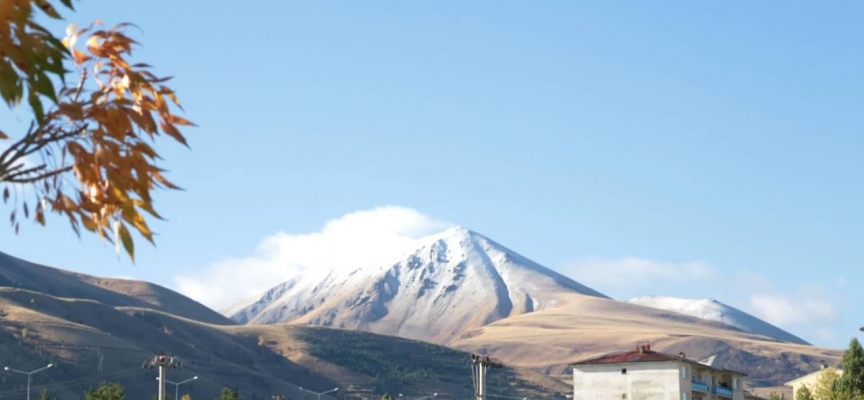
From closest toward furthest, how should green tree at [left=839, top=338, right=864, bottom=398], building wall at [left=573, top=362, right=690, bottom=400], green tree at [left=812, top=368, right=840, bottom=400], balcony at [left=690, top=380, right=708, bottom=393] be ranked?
green tree at [left=839, top=338, right=864, bottom=398] < green tree at [left=812, top=368, right=840, bottom=400] < building wall at [left=573, top=362, right=690, bottom=400] < balcony at [left=690, top=380, right=708, bottom=393]

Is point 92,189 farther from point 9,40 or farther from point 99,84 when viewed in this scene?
point 9,40

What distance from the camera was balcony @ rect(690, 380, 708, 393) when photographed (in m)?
135

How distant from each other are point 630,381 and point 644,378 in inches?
62.7

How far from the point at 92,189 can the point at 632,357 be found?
129603 mm

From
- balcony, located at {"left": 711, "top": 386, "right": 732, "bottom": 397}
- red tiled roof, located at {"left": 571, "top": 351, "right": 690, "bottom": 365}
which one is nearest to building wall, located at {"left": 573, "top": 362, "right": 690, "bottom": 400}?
red tiled roof, located at {"left": 571, "top": 351, "right": 690, "bottom": 365}

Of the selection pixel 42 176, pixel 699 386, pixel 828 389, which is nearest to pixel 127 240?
pixel 42 176

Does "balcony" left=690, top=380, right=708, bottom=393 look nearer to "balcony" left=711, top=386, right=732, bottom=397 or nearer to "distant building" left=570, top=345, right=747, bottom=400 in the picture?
"distant building" left=570, top=345, right=747, bottom=400

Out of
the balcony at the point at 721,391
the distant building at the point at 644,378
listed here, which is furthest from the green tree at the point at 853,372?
the balcony at the point at 721,391

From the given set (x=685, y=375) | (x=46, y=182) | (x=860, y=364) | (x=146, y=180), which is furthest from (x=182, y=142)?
(x=685, y=375)

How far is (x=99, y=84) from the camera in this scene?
9.40 meters

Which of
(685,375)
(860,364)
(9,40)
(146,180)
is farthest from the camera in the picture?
(685,375)

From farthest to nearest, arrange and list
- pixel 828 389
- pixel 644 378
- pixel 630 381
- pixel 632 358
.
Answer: pixel 632 358 → pixel 630 381 → pixel 644 378 → pixel 828 389

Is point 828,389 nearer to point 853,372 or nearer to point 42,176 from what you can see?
point 853,372

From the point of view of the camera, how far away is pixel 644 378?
437 ft
